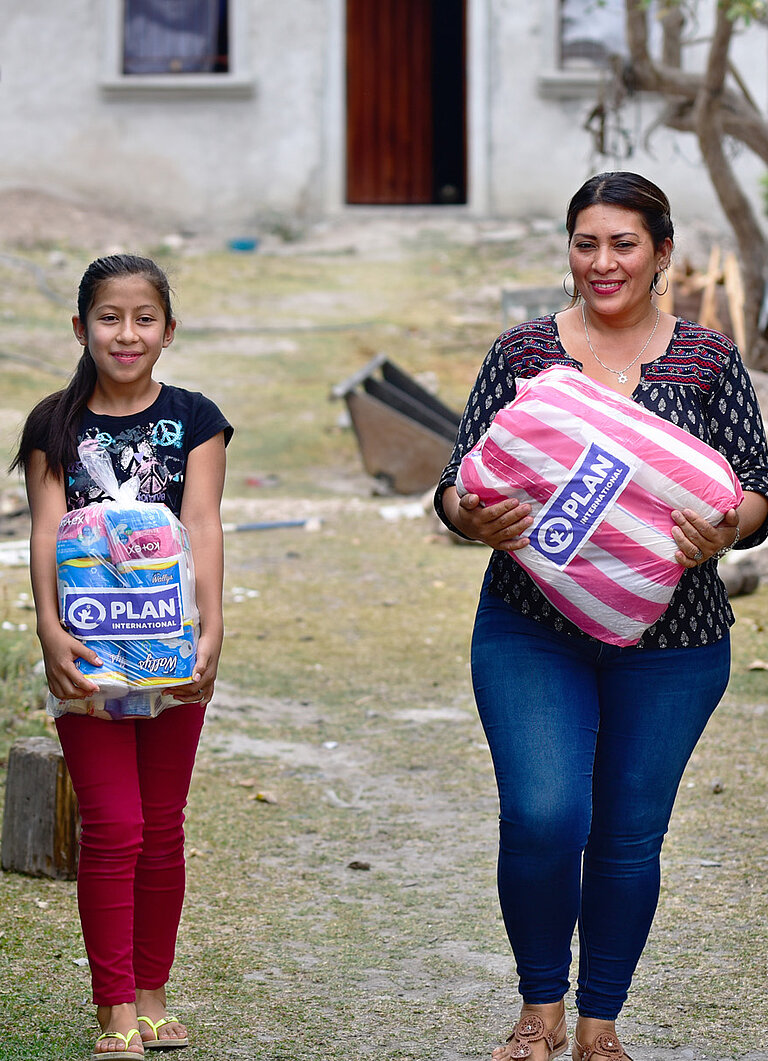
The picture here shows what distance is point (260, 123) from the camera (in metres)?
17.7

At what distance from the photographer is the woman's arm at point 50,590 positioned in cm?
296

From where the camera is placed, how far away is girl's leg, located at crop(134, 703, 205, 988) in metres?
3.11

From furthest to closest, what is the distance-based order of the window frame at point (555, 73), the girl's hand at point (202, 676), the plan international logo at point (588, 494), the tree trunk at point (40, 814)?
1. the window frame at point (555, 73)
2. the tree trunk at point (40, 814)
3. the girl's hand at point (202, 676)
4. the plan international logo at point (588, 494)

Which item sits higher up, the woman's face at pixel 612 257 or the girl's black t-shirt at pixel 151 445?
the woman's face at pixel 612 257

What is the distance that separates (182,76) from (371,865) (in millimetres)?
14797

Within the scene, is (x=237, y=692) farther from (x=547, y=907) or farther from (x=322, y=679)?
(x=547, y=907)

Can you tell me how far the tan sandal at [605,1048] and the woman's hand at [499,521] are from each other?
1.03 meters

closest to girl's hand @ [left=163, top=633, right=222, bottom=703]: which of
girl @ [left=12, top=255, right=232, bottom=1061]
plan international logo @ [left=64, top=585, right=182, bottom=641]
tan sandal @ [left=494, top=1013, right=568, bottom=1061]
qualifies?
girl @ [left=12, top=255, right=232, bottom=1061]

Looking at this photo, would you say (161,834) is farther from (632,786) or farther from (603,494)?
(603,494)

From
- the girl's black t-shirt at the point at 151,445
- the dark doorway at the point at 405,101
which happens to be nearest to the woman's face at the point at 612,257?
the girl's black t-shirt at the point at 151,445

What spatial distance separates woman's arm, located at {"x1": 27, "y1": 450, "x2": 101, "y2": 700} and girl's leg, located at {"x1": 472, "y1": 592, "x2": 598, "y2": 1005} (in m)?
0.81

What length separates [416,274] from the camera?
53.7ft

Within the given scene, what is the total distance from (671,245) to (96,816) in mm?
1670

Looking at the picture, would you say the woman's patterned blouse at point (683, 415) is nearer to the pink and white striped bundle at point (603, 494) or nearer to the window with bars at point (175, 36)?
the pink and white striped bundle at point (603, 494)
